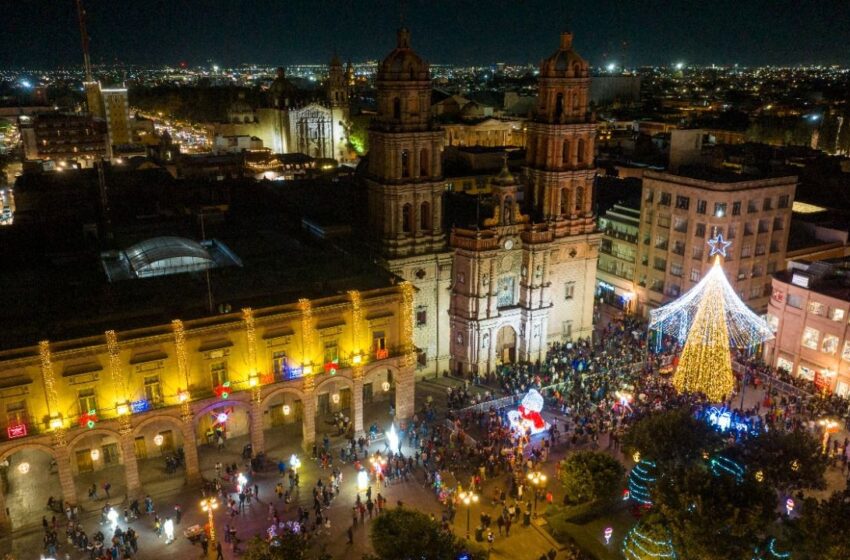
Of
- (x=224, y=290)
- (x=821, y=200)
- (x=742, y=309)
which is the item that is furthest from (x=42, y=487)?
(x=821, y=200)

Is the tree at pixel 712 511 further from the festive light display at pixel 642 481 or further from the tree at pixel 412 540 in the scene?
the tree at pixel 412 540

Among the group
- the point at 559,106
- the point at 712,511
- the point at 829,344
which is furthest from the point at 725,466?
the point at 559,106

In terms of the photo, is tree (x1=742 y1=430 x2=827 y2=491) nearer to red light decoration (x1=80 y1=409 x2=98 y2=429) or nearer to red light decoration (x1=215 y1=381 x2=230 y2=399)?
red light decoration (x1=215 y1=381 x2=230 y2=399)

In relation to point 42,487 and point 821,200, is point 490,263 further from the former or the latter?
point 821,200

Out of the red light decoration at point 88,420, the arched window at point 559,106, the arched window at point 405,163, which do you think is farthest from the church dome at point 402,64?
the red light decoration at point 88,420

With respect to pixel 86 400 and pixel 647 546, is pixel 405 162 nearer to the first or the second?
pixel 86 400

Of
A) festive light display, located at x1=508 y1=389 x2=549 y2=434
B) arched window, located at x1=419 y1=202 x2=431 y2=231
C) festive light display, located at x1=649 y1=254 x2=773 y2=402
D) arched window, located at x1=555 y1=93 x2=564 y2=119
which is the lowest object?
festive light display, located at x1=508 y1=389 x2=549 y2=434

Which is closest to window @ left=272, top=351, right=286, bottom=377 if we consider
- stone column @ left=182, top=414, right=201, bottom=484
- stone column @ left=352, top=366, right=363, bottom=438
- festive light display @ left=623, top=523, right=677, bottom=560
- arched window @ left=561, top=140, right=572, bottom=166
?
stone column @ left=352, top=366, right=363, bottom=438
